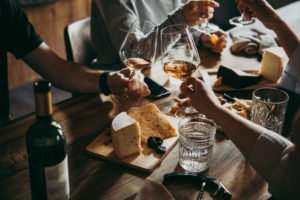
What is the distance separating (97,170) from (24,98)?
2345 mm

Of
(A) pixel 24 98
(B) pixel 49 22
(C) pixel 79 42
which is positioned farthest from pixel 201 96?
(B) pixel 49 22

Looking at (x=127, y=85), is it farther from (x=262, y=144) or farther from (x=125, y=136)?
(x=262, y=144)

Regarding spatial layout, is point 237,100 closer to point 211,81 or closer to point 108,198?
point 211,81

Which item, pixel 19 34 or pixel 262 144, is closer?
pixel 262 144

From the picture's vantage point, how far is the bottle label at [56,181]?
928 mm

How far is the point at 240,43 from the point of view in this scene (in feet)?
6.26

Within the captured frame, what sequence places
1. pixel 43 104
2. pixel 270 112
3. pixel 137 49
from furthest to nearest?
pixel 137 49, pixel 270 112, pixel 43 104

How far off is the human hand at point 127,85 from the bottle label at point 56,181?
1.91 ft

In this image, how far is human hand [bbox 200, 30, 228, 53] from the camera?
73.9 inches

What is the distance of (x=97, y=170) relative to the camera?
1172 mm

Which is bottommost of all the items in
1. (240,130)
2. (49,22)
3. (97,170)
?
(49,22)

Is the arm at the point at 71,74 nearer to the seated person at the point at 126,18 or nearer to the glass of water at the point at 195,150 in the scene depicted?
the seated person at the point at 126,18

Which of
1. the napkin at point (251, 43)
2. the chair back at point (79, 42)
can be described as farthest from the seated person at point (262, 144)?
Result: the chair back at point (79, 42)

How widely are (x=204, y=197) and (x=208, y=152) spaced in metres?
0.14
